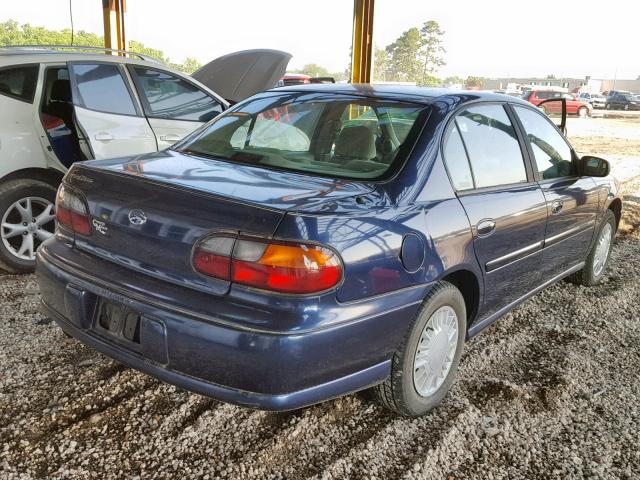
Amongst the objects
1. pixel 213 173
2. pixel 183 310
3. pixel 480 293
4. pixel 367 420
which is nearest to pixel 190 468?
pixel 183 310

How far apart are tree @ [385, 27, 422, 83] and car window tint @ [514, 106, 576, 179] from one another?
263 ft

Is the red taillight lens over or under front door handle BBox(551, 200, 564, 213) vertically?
over

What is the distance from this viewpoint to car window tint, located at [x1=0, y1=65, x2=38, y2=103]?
4.24 metres

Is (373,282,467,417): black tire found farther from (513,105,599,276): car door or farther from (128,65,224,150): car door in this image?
(128,65,224,150): car door

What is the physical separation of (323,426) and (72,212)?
56.4 inches

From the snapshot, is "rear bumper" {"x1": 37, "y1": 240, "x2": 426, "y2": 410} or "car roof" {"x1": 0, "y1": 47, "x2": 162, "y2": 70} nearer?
"rear bumper" {"x1": 37, "y1": 240, "x2": 426, "y2": 410}

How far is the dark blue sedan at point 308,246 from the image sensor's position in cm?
198

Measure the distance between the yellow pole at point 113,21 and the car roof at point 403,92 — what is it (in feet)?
27.5

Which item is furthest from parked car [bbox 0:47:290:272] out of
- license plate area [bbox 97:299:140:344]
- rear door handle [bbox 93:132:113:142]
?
license plate area [bbox 97:299:140:344]

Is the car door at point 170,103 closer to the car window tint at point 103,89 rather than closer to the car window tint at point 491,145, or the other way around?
the car window tint at point 103,89

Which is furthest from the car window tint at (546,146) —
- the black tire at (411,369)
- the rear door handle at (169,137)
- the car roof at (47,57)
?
the car roof at (47,57)

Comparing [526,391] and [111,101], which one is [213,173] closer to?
[526,391]

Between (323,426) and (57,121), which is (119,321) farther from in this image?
(57,121)

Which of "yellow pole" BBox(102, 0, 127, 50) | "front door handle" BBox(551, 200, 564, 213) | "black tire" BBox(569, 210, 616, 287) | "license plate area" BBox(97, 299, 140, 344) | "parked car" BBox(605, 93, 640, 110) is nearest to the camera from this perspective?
"license plate area" BBox(97, 299, 140, 344)
